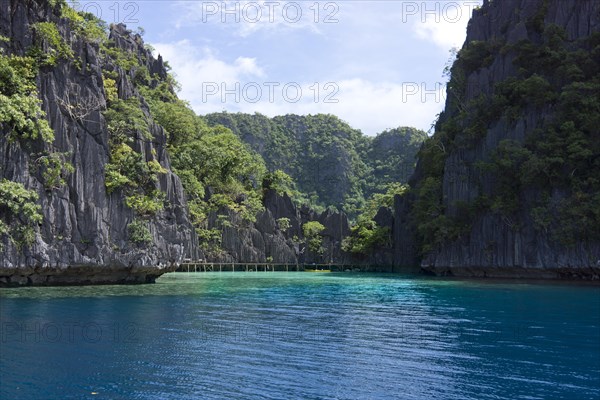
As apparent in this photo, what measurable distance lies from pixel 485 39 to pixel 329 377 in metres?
56.7

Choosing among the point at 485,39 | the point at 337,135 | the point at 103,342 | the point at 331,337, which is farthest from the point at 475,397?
the point at 337,135

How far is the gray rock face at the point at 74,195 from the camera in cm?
2900

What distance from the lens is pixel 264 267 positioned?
7131 centimetres

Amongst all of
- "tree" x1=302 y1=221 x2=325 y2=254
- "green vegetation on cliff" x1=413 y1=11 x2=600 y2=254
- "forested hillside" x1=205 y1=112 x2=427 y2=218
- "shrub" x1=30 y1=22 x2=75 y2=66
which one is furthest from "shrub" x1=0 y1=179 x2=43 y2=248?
"forested hillside" x1=205 y1=112 x2=427 y2=218

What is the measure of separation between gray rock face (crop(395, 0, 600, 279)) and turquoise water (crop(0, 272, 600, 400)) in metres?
20.1

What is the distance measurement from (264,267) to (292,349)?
186 feet

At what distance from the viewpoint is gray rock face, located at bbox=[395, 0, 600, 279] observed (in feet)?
147

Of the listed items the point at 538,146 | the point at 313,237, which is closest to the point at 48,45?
the point at 538,146

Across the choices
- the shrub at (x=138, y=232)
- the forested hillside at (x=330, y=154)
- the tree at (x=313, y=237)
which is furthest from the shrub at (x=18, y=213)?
the forested hillside at (x=330, y=154)

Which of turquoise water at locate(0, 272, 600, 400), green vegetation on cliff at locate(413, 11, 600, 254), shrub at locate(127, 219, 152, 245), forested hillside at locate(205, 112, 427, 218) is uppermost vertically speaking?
forested hillside at locate(205, 112, 427, 218)

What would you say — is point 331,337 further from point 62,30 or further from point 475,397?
point 62,30

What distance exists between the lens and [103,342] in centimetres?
1545

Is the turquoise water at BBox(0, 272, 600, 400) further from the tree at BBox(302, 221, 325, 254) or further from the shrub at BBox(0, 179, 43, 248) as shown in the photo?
the tree at BBox(302, 221, 325, 254)

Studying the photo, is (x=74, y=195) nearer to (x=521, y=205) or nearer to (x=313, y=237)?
(x=521, y=205)
